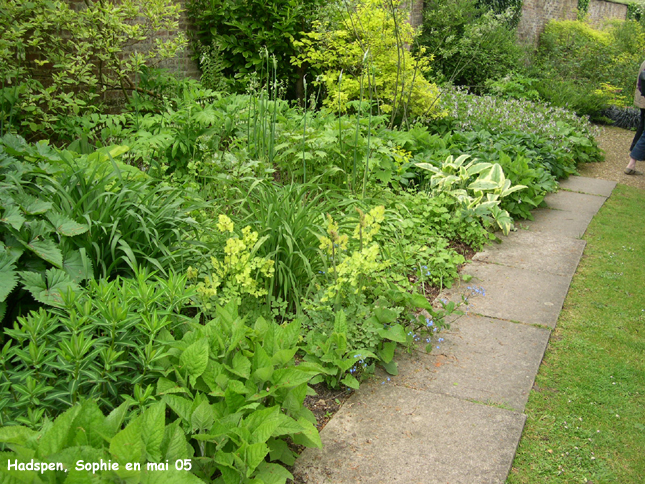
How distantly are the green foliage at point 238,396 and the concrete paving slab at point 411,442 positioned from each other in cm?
17

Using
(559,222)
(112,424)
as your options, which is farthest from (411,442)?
(559,222)

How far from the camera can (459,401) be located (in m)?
2.52

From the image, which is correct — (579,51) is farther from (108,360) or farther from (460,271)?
(108,360)

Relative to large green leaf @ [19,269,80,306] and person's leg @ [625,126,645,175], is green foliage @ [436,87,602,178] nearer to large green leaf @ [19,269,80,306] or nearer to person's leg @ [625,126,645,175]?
person's leg @ [625,126,645,175]

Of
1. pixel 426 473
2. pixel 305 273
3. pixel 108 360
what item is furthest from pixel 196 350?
pixel 305 273

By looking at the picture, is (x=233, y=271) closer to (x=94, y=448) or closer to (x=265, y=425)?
(x=265, y=425)

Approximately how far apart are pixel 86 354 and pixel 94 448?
44 cm

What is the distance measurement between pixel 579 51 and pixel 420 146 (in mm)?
11736

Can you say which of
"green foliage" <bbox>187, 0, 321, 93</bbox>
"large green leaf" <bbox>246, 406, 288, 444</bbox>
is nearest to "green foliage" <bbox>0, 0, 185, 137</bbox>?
"green foliage" <bbox>187, 0, 321, 93</bbox>

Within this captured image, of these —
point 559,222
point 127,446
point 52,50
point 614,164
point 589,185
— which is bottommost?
point 614,164

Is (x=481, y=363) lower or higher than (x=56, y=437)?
lower

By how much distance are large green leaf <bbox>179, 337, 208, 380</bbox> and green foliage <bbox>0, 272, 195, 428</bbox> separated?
92 mm

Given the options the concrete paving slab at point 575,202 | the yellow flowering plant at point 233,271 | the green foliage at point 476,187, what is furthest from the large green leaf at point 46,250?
the concrete paving slab at point 575,202

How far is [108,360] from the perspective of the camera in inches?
72.1
